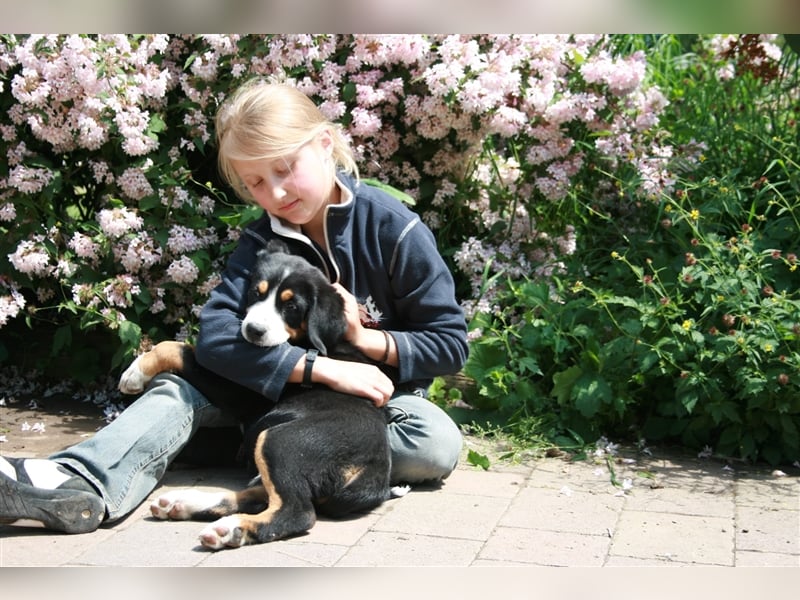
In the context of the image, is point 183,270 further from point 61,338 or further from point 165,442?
point 165,442

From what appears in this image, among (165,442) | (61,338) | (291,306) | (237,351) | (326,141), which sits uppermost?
(326,141)

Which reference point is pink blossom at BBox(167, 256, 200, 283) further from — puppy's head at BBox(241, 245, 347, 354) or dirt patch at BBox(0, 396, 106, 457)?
puppy's head at BBox(241, 245, 347, 354)

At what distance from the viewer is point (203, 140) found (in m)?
4.26

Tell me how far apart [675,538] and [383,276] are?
4.19ft

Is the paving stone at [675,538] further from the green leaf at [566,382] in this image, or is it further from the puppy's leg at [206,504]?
the puppy's leg at [206,504]

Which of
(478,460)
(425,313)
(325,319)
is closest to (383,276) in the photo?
(425,313)

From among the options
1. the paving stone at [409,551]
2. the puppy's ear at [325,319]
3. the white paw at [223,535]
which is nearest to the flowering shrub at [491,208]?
the puppy's ear at [325,319]

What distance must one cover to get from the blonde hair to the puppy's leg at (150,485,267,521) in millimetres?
1081

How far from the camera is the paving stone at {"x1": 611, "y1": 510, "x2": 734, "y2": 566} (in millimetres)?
2764

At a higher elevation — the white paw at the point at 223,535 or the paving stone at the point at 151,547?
the white paw at the point at 223,535

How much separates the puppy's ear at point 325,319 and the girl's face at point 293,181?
312 mm

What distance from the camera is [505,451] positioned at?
383 centimetres

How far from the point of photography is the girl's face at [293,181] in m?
3.17
